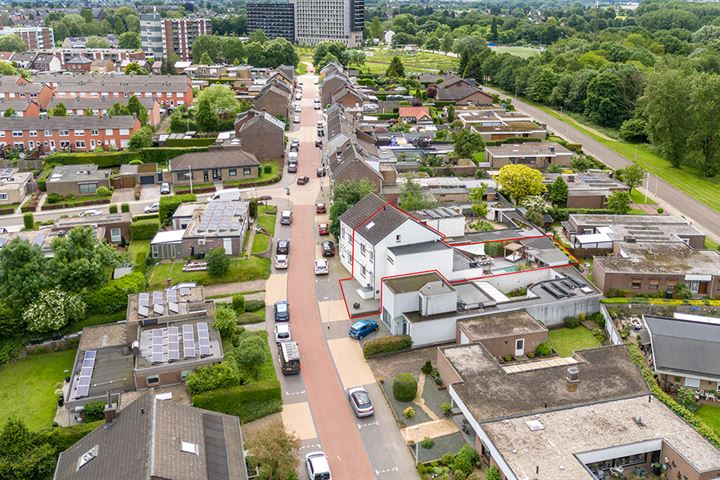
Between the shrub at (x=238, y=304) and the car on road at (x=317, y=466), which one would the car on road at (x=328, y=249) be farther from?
the car on road at (x=317, y=466)

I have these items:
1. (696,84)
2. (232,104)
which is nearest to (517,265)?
(696,84)

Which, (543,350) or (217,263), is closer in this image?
(543,350)

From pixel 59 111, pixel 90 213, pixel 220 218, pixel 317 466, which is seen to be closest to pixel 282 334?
pixel 317 466

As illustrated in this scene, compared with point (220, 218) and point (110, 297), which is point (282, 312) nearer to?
point (110, 297)

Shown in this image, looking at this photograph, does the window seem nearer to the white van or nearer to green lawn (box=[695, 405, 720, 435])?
the white van

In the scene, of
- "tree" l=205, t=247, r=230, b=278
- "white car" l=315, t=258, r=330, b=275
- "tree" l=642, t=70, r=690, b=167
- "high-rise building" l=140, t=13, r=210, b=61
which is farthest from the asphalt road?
"high-rise building" l=140, t=13, r=210, b=61

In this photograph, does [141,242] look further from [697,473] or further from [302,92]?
[302,92]
